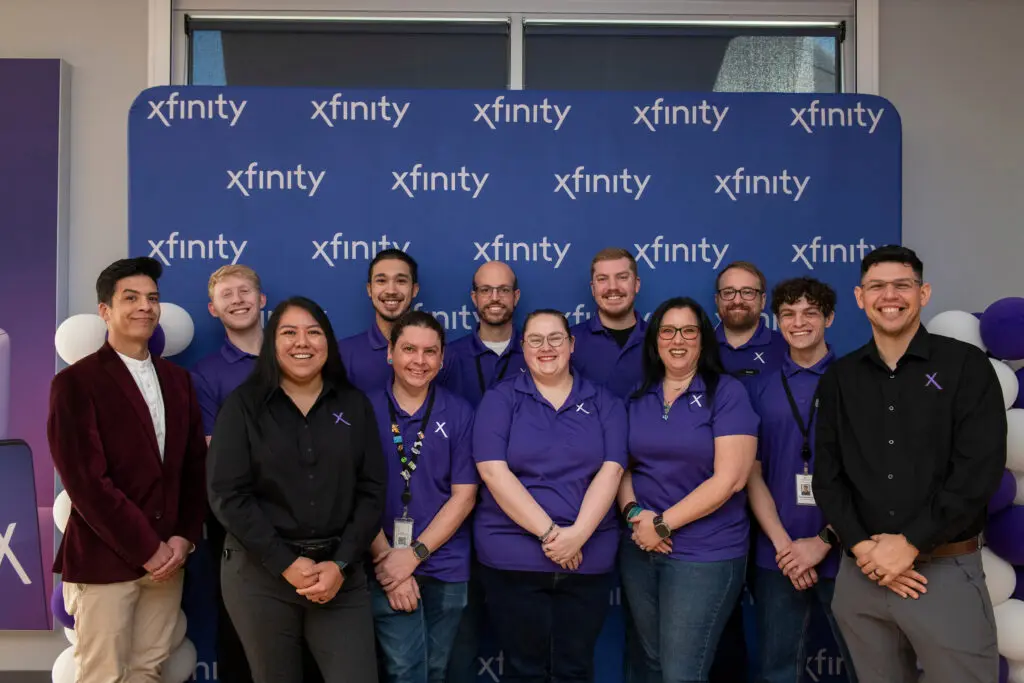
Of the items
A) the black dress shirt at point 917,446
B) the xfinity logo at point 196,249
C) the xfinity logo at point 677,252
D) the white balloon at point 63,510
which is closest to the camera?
the black dress shirt at point 917,446

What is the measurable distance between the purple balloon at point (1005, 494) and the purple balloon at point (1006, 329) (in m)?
0.48

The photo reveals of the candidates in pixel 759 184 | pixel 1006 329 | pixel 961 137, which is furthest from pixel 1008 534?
pixel 961 137

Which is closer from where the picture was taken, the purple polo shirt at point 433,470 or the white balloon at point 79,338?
the purple polo shirt at point 433,470

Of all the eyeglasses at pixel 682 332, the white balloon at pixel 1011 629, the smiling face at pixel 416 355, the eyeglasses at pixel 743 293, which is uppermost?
the eyeglasses at pixel 743 293

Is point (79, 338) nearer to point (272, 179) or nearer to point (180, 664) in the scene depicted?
point (272, 179)

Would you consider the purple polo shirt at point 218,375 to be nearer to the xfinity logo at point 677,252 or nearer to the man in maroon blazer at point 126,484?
the man in maroon blazer at point 126,484

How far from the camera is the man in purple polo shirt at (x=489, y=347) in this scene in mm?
3529

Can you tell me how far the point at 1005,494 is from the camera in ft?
10.5

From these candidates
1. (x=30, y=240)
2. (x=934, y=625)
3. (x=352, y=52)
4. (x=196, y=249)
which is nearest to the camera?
(x=934, y=625)

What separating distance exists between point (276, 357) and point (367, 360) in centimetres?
91

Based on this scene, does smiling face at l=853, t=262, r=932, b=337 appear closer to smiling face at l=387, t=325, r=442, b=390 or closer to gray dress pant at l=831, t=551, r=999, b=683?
gray dress pant at l=831, t=551, r=999, b=683

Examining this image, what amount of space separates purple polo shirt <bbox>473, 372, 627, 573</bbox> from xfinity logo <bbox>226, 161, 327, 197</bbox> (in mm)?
1551

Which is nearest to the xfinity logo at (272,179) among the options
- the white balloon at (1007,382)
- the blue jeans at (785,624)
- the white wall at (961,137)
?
the blue jeans at (785,624)

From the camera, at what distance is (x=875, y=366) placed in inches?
104
